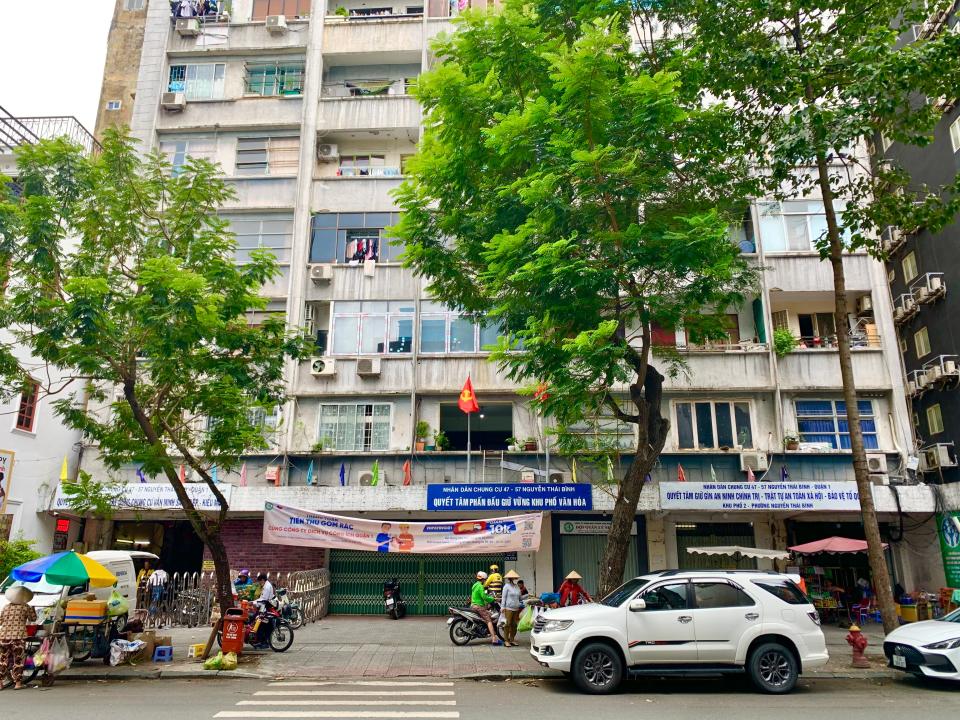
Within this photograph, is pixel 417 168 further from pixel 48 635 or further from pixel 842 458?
pixel 842 458

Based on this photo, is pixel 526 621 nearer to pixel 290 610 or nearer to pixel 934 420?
pixel 290 610

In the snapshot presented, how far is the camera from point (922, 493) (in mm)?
18016

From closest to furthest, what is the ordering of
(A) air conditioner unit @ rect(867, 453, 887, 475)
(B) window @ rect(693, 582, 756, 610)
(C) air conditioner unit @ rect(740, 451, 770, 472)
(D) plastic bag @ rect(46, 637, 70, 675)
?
(B) window @ rect(693, 582, 756, 610) → (D) plastic bag @ rect(46, 637, 70, 675) → (A) air conditioner unit @ rect(867, 453, 887, 475) → (C) air conditioner unit @ rect(740, 451, 770, 472)

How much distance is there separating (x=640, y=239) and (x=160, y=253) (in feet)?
28.5

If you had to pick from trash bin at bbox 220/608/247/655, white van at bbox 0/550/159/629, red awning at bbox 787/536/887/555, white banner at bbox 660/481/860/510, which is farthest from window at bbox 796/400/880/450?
white van at bbox 0/550/159/629

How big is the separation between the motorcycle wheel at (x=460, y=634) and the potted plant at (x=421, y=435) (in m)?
6.13

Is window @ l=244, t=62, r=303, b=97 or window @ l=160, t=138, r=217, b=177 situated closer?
window @ l=160, t=138, r=217, b=177

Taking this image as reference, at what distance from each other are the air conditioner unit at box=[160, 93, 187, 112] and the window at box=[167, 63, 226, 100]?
20.8 inches

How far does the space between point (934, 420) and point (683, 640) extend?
13.6 m

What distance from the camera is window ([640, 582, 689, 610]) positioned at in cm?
1030

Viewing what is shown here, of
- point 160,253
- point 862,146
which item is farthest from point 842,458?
point 160,253

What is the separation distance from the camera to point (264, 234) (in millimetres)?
22641

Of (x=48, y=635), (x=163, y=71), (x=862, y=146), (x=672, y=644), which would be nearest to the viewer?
(x=672, y=644)

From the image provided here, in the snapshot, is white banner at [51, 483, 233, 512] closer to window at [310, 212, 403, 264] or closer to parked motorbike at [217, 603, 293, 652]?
parked motorbike at [217, 603, 293, 652]
